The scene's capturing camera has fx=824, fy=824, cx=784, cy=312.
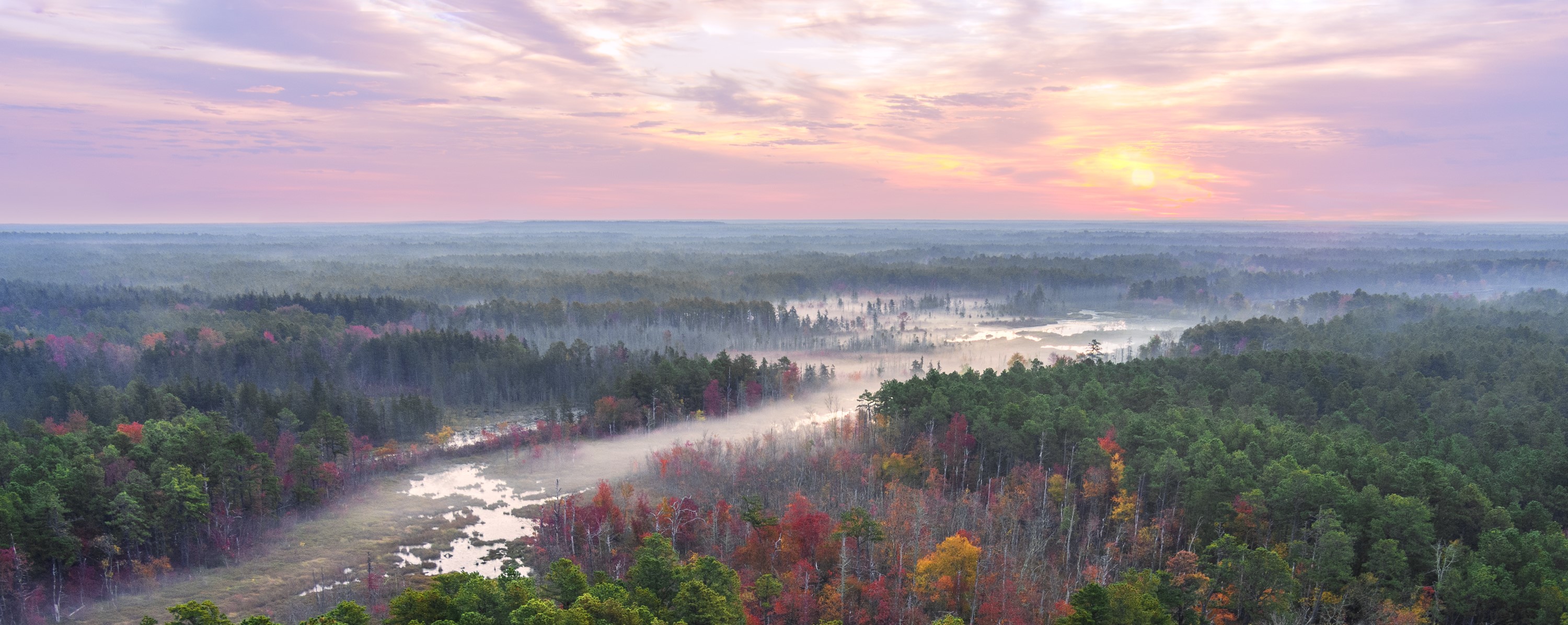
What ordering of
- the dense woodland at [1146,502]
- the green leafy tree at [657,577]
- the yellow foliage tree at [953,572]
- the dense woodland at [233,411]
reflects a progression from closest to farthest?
the green leafy tree at [657,577] → the dense woodland at [1146,502] → the yellow foliage tree at [953,572] → the dense woodland at [233,411]

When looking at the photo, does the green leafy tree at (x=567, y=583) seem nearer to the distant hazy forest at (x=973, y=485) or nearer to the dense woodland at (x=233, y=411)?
the distant hazy forest at (x=973, y=485)

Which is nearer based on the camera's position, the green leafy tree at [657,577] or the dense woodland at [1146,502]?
the green leafy tree at [657,577]

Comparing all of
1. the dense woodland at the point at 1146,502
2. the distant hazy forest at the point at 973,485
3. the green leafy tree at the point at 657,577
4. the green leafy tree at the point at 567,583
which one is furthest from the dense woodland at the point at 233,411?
the green leafy tree at the point at 657,577

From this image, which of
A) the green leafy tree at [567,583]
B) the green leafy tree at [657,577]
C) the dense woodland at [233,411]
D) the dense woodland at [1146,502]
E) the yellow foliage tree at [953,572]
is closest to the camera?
the green leafy tree at [567,583]

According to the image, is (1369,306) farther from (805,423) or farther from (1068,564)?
(1068,564)

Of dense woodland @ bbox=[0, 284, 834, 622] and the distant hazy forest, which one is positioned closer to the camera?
the distant hazy forest

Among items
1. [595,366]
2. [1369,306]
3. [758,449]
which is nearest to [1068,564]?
[758,449]

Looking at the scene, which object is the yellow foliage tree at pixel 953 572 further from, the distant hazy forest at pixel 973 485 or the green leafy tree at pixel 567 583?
the green leafy tree at pixel 567 583

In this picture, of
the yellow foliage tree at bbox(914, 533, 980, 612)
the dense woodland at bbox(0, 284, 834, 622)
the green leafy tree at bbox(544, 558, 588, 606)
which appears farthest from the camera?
the dense woodland at bbox(0, 284, 834, 622)

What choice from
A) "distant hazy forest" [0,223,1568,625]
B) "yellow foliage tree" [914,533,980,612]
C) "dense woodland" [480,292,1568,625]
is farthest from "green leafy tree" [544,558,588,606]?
"yellow foliage tree" [914,533,980,612]

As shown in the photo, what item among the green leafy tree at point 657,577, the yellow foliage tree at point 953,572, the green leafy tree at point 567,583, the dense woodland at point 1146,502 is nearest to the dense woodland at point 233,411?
the dense woodland at point 1146,502

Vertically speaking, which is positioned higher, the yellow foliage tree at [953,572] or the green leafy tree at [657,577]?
the green leafy tree at [657,577]

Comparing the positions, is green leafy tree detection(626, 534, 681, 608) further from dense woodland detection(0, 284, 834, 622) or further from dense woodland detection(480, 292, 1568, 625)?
dense woodland detection(0, 284, 834, 622)
